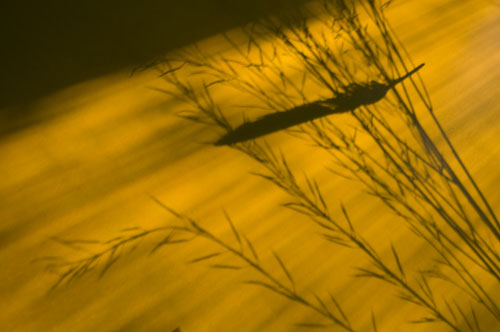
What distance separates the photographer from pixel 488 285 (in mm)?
1377

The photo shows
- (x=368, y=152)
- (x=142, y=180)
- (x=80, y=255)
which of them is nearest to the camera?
(x=80, y=255)

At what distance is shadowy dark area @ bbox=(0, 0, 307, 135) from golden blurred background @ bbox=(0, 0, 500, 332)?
25 millimetres

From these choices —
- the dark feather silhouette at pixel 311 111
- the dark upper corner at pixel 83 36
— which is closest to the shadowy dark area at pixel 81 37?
the dark upper corner at pixel 83 36

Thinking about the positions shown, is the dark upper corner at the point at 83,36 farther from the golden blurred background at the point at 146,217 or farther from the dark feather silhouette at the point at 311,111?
the dark feather silhouette at the point at 311,111

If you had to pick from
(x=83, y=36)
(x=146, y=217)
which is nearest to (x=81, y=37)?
(x=83, y=36)

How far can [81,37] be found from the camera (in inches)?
52.4

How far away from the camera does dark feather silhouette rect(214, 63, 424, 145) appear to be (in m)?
1.36

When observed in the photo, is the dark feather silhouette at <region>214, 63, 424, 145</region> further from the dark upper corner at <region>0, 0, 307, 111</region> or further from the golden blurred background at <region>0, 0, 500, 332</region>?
the dark upper corner at <region>0, 0, 307, 111</region>

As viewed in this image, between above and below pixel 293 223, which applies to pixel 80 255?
above

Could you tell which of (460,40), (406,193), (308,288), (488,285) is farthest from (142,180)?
(460,40)

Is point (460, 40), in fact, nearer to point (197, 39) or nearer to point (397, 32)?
point (397, 32)

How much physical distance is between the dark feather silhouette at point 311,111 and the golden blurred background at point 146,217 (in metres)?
0.06

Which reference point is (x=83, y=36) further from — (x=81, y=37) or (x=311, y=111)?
(x=311, y=111)

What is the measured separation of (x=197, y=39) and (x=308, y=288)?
0.95 metres
